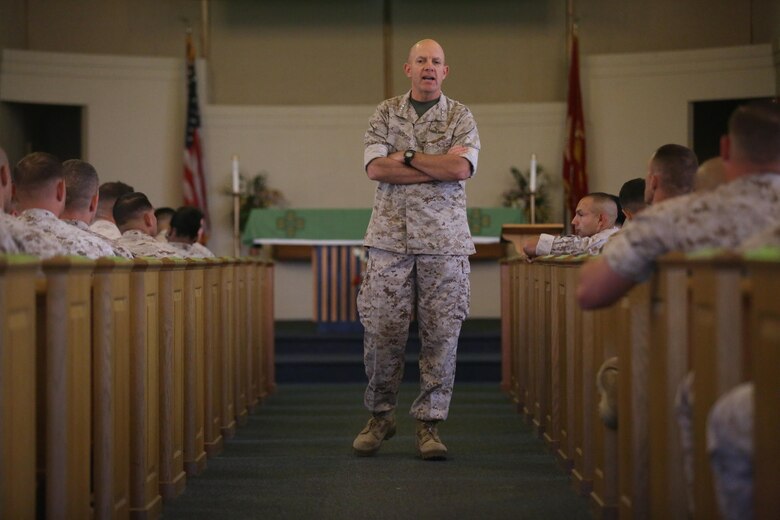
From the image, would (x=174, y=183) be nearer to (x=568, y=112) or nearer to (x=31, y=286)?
(x=568, y=112)

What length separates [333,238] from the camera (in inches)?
391

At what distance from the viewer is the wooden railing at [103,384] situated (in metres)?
2.60

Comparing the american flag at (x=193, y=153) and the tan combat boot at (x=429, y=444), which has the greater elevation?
the american flag at (x=193, y=153)

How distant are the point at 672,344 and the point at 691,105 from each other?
907cm

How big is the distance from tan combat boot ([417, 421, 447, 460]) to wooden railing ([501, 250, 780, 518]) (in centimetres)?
49

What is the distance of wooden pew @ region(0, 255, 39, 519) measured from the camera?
97.3 inches

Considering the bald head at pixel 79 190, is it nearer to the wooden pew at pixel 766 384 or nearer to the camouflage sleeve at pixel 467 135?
the camouflage sleeve at pixel 467 135

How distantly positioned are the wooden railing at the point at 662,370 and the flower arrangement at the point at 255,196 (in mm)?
6715

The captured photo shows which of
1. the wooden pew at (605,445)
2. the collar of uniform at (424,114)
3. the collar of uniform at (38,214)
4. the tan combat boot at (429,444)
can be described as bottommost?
the tan combat boot at (429,444)

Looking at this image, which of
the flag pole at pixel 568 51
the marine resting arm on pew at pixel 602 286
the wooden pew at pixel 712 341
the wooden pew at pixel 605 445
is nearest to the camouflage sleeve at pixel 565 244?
the wooden pew at pixel 605 445

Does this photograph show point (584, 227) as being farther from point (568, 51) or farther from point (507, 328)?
point (568, 51)

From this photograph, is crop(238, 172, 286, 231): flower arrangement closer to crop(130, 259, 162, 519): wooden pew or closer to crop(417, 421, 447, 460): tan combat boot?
crop(417, 421, 447, 460): tan combat boot

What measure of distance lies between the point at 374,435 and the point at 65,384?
7.06 feet

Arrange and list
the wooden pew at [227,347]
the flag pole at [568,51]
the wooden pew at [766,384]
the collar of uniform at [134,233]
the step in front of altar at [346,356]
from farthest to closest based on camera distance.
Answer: the flag pole at [568,51], the step in front of altar at [346,356], the wooden pew at [227,347], the collar of uniform at [134,233], the wooden pew at [766,384]
